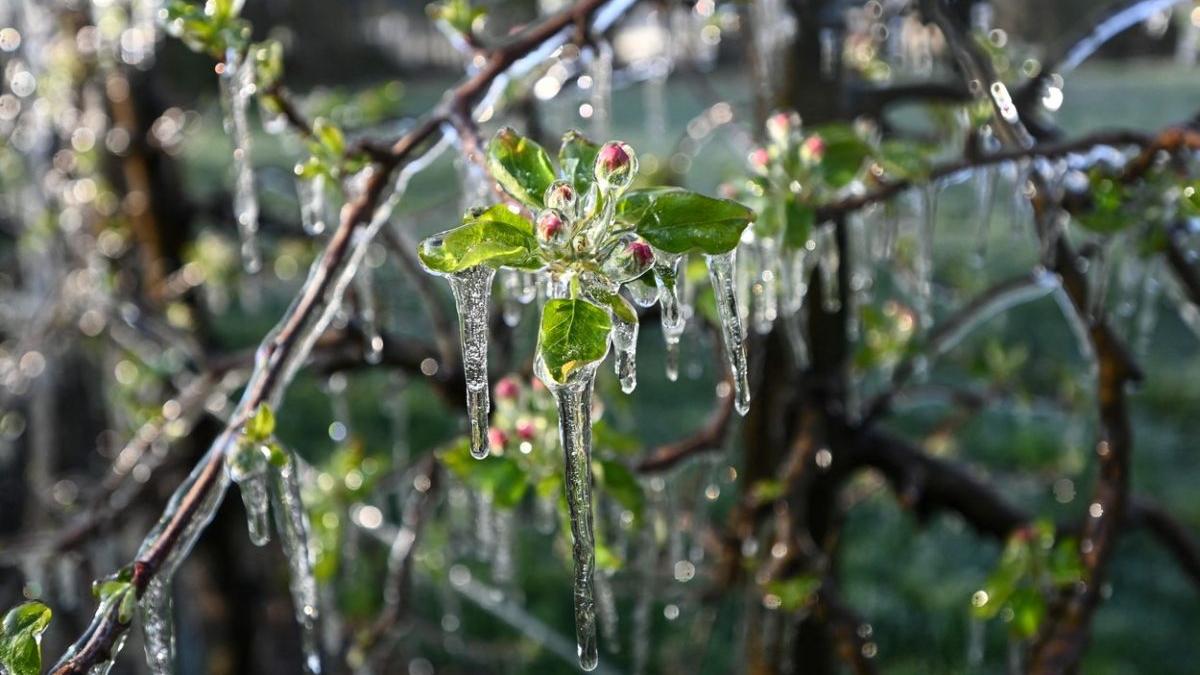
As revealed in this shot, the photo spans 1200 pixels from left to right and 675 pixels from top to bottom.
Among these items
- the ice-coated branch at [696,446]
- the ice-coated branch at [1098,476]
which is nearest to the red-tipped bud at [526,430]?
the ice-coated branch at [696,446]

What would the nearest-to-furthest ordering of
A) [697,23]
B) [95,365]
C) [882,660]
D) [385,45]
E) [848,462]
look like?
[848,462]
[697,23]
[95,365]
[882,660]
[385,45]

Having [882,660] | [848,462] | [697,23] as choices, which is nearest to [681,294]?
[848,462]

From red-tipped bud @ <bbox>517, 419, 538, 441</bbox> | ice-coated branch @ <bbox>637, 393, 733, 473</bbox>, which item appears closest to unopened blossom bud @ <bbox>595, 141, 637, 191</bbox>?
red-tipped bud @ <bbox>517, 419, 538, 441</bbox>

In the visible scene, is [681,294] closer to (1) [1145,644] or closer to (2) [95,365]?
(2) [95,365]

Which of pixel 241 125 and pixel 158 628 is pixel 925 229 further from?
pixel 158 628

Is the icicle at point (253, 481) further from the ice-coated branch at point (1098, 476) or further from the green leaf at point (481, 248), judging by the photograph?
the ice-coated branch at point (1098, 476)

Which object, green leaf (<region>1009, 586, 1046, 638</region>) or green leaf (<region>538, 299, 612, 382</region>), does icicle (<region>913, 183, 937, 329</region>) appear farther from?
green leaf (<region>538, 299, 612, 382</region>)
